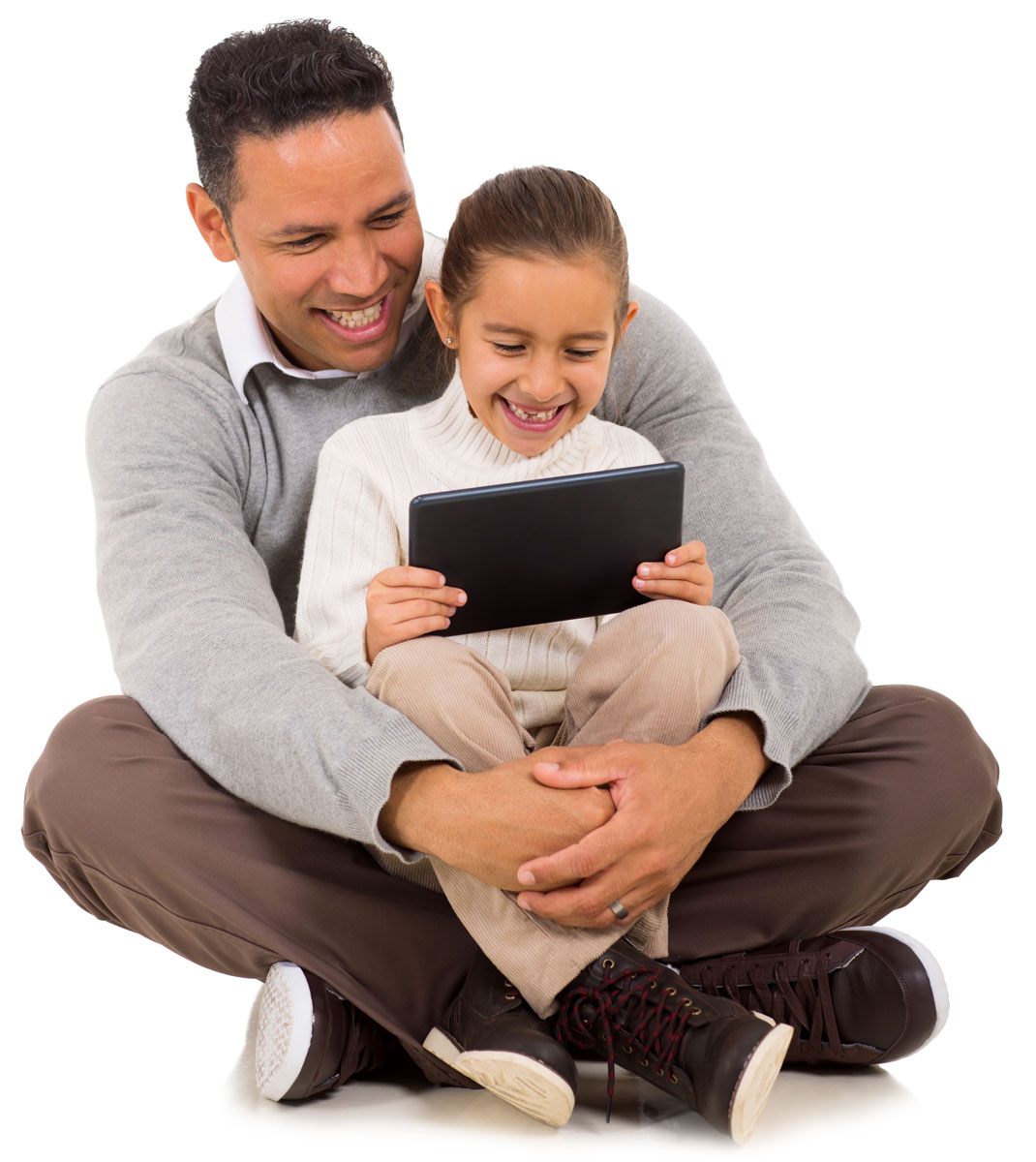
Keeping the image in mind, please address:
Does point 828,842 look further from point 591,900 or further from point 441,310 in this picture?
point 441,310

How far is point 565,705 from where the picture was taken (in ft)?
6.84

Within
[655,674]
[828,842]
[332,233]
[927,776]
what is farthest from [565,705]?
[332,233]

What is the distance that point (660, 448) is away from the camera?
256 centimetres

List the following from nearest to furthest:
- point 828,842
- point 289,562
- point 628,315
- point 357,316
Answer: point 828,842
point 628,315
point 357,316
point 289,562

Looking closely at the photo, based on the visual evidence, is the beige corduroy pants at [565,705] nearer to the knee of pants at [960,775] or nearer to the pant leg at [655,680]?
the pant leg at [655,680]

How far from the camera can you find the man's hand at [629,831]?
1827mm

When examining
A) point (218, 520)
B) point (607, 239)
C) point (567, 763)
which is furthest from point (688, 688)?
point (218, 520)

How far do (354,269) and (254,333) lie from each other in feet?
0.80

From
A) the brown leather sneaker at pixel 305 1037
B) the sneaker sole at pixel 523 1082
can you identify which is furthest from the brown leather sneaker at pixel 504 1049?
the brown leather sneaker at pixel 305 1037

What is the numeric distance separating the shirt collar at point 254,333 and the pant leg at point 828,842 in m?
0.94

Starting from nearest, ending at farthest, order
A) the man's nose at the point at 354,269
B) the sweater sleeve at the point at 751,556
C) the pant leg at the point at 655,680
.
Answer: the pant leg at the point at 655,680, the sweater sleeve at the point at 751,556, the man's nose at the point at 354,269

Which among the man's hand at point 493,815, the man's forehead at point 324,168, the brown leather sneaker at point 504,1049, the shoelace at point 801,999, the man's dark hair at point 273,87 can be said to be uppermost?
the man's dark hair at point 273,87

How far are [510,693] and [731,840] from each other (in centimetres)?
37

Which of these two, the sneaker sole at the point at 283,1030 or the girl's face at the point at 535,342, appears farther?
the girl's face at the point at 535,342
